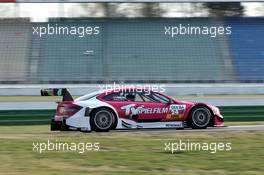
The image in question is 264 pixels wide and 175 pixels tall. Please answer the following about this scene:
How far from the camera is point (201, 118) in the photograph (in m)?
11.9

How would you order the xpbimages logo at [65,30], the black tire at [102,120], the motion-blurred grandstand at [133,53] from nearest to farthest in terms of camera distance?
1. the black tire at [102,120]
2. the motion-blurred grandstand at [133,53]
3. the xpbimages logo at [65,30]

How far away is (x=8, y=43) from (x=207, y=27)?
28.2 ft

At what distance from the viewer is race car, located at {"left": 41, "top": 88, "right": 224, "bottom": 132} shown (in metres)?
11.3

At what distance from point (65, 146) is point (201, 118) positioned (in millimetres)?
3981

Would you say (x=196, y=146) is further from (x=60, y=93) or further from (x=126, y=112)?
(x=60, y=93)

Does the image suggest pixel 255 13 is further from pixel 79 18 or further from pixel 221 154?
pixel 221 154

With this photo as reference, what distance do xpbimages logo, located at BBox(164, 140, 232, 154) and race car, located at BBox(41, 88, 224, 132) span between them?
7.89 ft

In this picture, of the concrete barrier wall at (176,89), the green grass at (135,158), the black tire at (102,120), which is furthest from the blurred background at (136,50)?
the green grass at (135,158)

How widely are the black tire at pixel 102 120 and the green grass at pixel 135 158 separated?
1140mm

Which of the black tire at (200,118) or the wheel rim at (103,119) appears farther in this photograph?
the black tire at (200,118)

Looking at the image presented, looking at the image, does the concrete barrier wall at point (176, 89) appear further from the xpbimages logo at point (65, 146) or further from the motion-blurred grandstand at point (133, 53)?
the xpbimages logo at point (65, 146)

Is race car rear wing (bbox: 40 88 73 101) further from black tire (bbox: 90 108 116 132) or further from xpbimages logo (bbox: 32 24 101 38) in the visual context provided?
xpbimages logo (bbox: 32 24 101 38)

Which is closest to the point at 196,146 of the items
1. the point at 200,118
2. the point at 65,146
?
the point at 65,146

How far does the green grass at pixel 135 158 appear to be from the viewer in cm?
667
